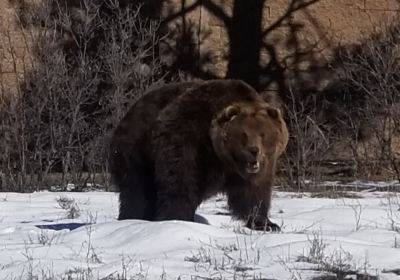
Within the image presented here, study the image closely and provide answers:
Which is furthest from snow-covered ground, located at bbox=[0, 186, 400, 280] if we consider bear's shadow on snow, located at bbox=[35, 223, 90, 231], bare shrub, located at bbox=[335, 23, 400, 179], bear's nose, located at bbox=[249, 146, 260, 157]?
bare shrub, located at bbox=[335, 23, 400, 179]

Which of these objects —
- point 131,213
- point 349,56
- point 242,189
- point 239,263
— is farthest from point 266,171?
point 349,56

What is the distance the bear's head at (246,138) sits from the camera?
31.7 feet

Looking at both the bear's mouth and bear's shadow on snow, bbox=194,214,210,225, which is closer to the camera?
the bear's mouth

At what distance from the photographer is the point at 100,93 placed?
1678 centimetres

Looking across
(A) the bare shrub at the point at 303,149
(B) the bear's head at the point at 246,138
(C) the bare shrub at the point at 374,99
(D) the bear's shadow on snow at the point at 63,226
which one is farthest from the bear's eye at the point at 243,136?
(C) the bare shrub at the point at 374,99

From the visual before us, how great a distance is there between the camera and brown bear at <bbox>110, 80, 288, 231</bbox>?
31.7ft

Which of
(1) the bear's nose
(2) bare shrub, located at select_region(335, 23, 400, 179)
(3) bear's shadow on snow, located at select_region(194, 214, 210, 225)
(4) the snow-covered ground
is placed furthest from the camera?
(2) bare shrub, located at select_region(335, 23, 400, 179)

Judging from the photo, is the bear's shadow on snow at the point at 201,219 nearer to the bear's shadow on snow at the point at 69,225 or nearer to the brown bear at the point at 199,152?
the bear's shadow on snow at the point at 69,225

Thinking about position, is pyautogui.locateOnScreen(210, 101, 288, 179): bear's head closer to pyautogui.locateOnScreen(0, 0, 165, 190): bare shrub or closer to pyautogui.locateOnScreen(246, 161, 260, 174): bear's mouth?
pyautogui.locateOnScreen(246, 161, 260, 174): bear's mouth

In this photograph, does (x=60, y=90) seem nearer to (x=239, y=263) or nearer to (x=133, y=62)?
(x=133, y=62)

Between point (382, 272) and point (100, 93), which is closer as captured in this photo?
point (382, 272)

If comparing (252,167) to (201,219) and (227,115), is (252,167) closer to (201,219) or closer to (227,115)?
(227,115)

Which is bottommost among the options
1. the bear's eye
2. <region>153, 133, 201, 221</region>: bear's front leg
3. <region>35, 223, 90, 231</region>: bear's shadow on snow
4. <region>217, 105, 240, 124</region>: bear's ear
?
<region>35, 223, 90, 231</region>: bear's shadow on snow

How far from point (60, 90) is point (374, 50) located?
464 cm
